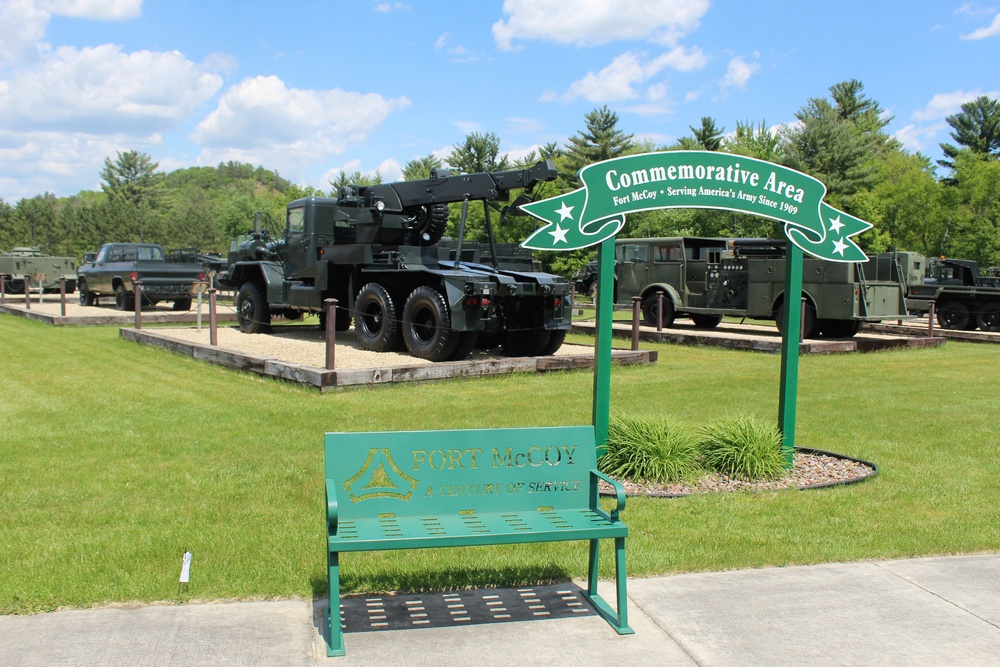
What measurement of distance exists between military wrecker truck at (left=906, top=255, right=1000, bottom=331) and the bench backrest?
18456mm

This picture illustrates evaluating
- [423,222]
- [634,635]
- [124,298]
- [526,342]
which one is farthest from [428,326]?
[124,298]

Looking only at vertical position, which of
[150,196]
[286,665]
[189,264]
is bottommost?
[286,665]

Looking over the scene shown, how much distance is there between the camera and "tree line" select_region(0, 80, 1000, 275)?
40.7 metres

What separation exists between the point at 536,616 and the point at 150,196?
112m

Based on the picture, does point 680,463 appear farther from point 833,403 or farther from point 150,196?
point 150,196

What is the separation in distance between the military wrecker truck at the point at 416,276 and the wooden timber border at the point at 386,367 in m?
0.64

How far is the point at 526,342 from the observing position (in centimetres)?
1438

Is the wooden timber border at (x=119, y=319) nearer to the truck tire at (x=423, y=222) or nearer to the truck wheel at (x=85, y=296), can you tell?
the truck wheel at (x=85, y=296)

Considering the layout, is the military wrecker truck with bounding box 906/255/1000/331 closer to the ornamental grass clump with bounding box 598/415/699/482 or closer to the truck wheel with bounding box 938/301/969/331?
the truck wheel with bounding box 938/301/969/331

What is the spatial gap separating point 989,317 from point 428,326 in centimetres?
1517

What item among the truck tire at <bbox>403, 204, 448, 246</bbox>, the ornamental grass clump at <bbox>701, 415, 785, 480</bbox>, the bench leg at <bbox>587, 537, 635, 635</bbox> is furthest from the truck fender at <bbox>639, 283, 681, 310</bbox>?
the bench leg at <bbox>587, 537, 635, 635</bbox>

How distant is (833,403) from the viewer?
10602 millimetres

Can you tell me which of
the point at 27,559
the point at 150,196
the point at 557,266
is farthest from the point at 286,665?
the point at 150,196

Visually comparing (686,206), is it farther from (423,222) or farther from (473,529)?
(423,222)
